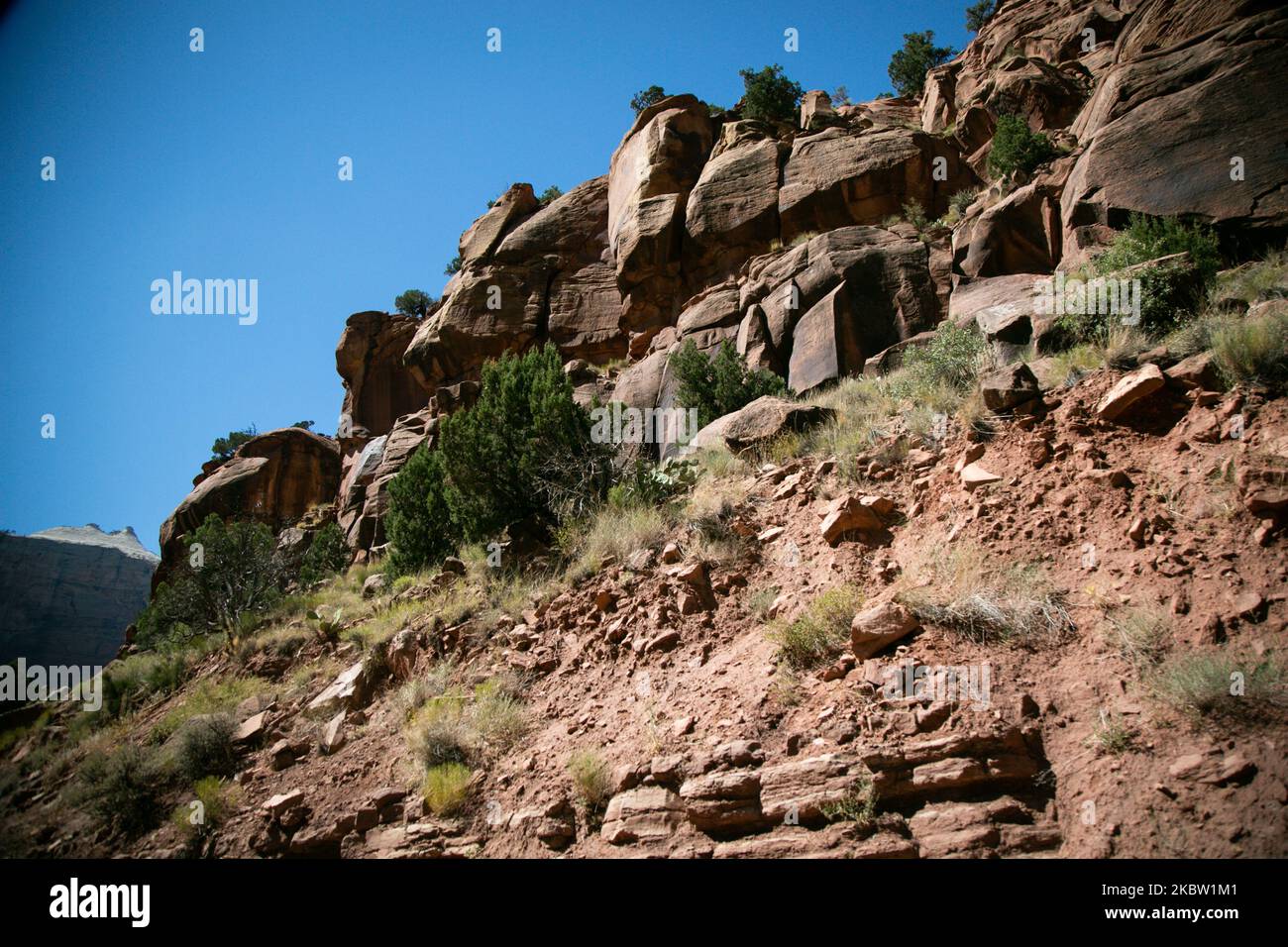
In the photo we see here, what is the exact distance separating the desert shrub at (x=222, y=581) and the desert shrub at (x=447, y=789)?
1028 centimetres

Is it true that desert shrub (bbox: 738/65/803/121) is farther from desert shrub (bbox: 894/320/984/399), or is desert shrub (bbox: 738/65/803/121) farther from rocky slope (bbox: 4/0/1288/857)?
desert shrub (bbox: 894/320/984/399)

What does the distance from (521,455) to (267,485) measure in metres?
23.2

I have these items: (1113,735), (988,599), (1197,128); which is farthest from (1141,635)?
(1197,128)

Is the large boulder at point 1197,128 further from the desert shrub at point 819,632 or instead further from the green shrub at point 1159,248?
the desert shrub at point 819,632

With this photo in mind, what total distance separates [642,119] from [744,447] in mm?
21004

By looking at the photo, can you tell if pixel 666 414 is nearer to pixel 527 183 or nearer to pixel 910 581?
pixel 910 581

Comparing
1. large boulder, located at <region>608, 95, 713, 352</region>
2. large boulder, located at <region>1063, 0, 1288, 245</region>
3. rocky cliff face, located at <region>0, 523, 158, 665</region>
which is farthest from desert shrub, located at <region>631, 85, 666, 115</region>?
rocky cliff face, located at <region>0, 523, 158, 665</region>

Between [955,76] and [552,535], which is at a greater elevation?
[955,76]

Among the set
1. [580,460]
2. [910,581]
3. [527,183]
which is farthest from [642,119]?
[910,581]

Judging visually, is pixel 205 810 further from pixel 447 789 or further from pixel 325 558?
pixel 325 558

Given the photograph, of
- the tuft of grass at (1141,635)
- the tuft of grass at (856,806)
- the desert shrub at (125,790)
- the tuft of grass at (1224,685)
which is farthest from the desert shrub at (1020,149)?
the desert shrub at (125,790)

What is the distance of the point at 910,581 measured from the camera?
559 centimetres

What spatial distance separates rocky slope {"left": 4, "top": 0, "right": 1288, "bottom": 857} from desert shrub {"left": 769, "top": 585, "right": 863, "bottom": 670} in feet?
0.14

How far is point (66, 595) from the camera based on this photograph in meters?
52.7
